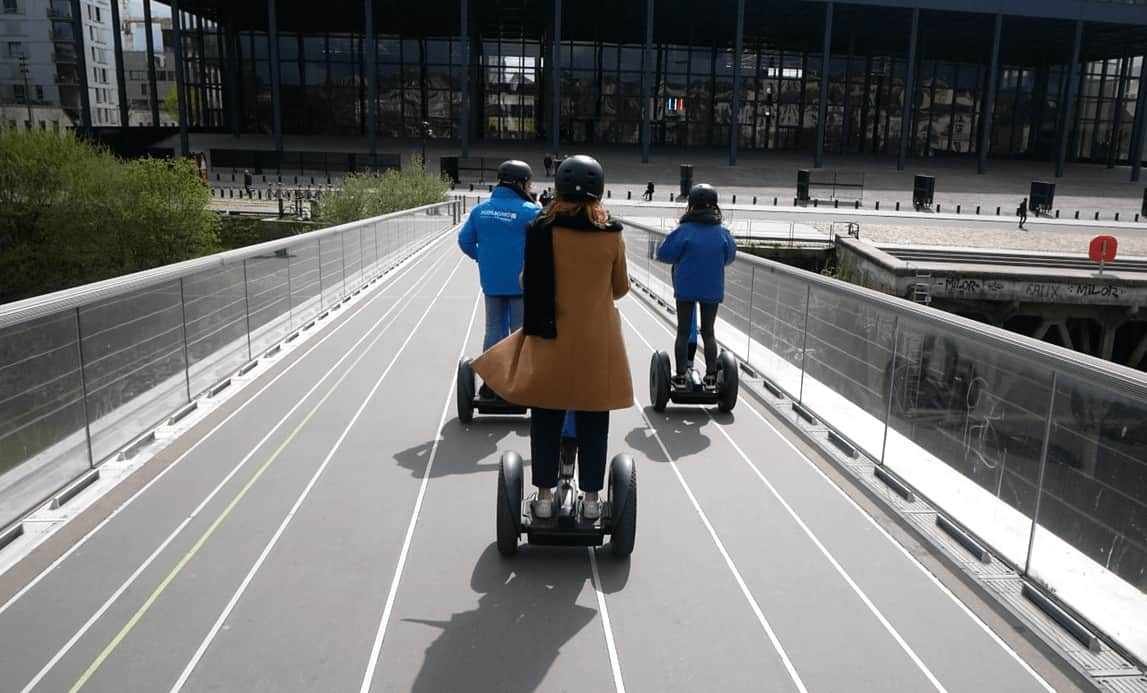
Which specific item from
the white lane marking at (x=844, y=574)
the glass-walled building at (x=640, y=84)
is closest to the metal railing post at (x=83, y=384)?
the white lane marking at (x=844, y=574)

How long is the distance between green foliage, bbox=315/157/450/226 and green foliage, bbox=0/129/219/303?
5280mm

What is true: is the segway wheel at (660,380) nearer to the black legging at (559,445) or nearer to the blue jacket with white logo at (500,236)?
the blue jacket with white logo at (500,236)

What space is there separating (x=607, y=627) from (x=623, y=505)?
2.11ft

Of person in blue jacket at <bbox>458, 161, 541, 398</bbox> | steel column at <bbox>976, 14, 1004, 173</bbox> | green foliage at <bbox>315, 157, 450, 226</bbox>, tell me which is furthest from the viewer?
steel column at <bbox>976, 14, 1004, 173</bbox>

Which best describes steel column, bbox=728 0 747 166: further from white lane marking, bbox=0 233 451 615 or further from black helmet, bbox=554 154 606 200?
black helmet, bbox=554 154 606 200

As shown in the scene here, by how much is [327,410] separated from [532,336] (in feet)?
10.8

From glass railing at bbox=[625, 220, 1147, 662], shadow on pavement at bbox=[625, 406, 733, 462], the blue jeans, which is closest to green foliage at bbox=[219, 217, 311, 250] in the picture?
the blue jeans

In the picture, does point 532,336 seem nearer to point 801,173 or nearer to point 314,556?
point 314,556

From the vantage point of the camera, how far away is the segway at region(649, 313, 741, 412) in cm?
664

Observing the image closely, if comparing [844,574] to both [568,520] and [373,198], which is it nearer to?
[568,520]

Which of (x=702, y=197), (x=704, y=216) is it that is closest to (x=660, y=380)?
Answer: (x=704, y=216)

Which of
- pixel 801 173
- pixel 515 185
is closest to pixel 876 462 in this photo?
pixel 515 185

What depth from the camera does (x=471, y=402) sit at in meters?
6.30

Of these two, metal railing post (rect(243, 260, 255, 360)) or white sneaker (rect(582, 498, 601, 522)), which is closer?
white sneaker (rect(582, 498, 601, 522))
